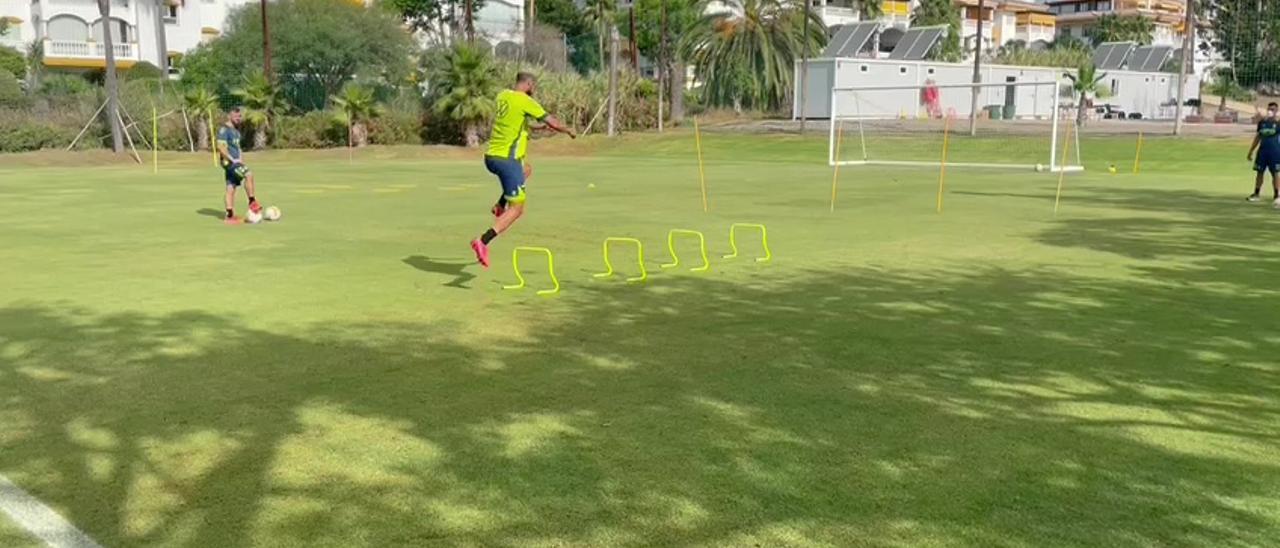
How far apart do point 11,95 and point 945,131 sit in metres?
39.8

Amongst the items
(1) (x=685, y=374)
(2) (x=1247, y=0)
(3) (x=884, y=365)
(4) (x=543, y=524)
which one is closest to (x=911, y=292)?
(3) (x=884, y=365)

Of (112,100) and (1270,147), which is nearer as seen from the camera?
(1270,147)

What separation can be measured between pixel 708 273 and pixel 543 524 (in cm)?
767

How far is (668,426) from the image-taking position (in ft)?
20.0

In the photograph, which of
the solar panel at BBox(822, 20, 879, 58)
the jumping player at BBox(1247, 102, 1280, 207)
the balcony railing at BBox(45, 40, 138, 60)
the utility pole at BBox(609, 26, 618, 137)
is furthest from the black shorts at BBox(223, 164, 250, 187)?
the balcony railing at BBox(45, 40, 138, 60)

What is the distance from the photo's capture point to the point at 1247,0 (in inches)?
3674

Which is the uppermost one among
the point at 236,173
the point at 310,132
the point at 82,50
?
the point at 82,50

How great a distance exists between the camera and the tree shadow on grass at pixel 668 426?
15.4ft

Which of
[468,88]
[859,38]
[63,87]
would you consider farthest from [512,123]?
[859,38]

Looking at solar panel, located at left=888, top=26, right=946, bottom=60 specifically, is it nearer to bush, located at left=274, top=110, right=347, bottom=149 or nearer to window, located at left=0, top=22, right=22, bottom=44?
bush, located at left=274, top=110, right=347, bottom=149

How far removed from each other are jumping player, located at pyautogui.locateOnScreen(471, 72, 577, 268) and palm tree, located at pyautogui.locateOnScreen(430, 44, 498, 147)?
124ft

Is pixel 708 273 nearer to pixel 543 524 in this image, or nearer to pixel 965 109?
pixel 543 524

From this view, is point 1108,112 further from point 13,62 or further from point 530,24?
point 13,62

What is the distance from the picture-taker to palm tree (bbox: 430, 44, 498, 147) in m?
48.5
